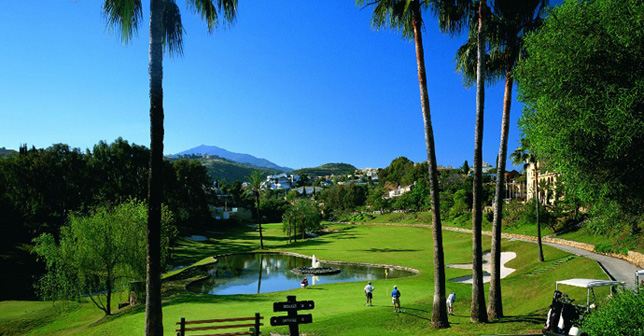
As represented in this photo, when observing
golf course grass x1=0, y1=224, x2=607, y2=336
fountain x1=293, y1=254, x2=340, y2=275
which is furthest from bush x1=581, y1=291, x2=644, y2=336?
fountain x1=293, y1=254, x2=340, y2=275

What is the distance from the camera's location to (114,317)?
26.9 meters

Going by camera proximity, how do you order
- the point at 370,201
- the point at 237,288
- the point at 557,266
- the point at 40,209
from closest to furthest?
the point at 557,266 < the point at 237,288 < the point at 40,209 < the point at 370,201

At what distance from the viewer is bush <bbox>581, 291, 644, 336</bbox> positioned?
802 cm

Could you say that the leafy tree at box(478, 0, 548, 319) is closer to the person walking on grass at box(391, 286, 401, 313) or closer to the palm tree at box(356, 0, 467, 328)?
the palm tree at box(356, 0, 467, 328)

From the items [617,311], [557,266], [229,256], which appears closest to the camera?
[617,311]

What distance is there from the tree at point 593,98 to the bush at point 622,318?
15.8ft

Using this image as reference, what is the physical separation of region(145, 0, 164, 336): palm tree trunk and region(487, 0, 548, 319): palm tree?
13.3 meters

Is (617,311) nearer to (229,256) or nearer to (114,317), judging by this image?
(114,317)

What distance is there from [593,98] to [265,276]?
132ft

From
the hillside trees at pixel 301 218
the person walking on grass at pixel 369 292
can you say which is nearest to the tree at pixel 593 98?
the person walking on grass at pixel 369 292

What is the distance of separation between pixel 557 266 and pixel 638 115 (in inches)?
975

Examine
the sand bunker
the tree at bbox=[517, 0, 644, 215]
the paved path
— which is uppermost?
the tree at bbox=[517, 0, 644, 215]

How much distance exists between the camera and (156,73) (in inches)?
484

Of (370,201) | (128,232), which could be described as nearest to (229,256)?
(128,232)
